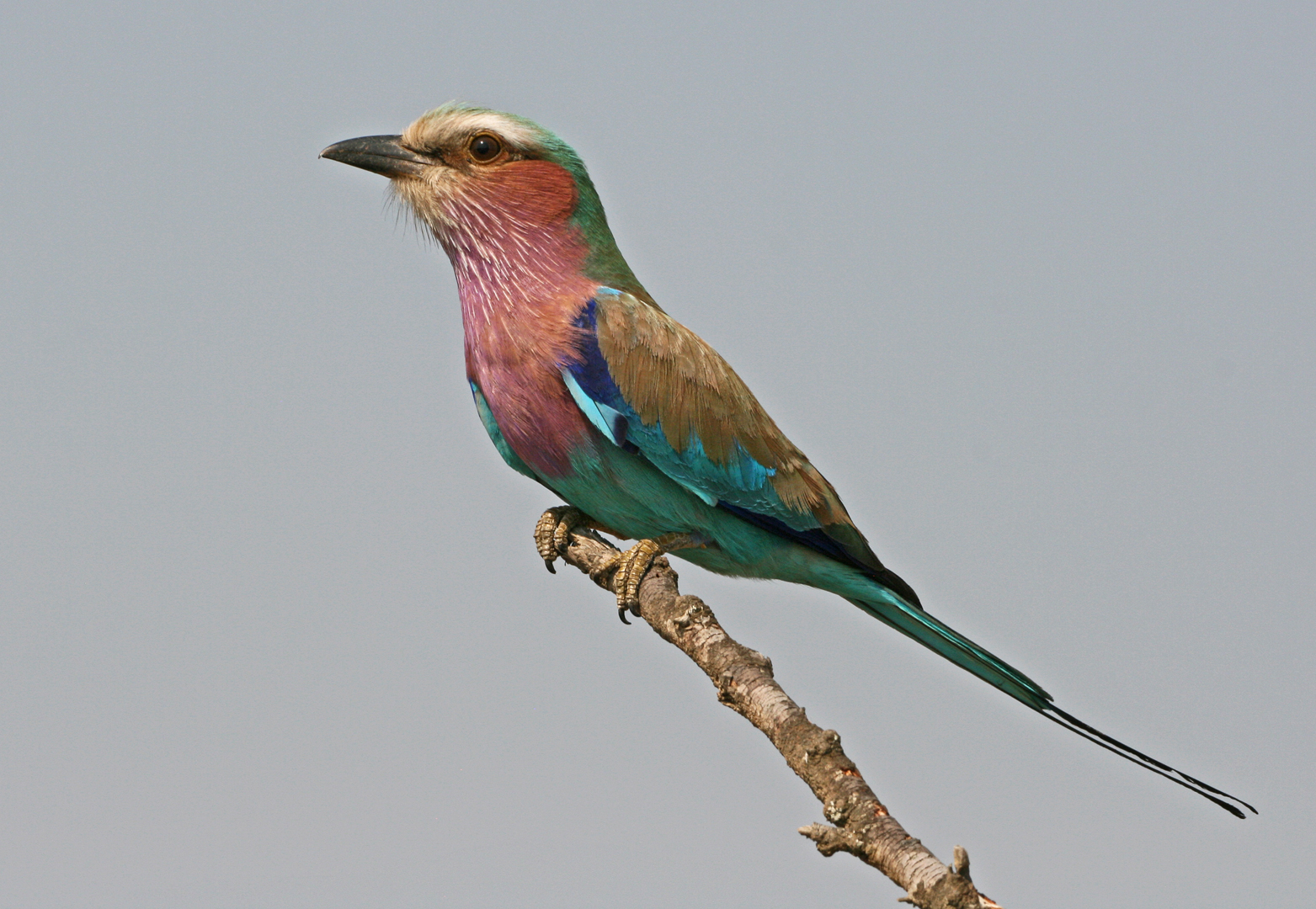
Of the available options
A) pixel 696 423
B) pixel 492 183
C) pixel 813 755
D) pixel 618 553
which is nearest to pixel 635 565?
pixel 618 553

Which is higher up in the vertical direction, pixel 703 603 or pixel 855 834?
pixel 703 603

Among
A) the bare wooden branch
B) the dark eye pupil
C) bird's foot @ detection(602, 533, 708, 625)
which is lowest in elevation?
the bare wooden branch

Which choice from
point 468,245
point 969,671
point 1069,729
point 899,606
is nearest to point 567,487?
point 468,245

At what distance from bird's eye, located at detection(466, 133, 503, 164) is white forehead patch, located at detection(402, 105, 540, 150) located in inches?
1.2

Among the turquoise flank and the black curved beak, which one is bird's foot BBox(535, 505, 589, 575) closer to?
the turquoise flank

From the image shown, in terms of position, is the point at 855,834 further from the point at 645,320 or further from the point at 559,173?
the point at 559,173

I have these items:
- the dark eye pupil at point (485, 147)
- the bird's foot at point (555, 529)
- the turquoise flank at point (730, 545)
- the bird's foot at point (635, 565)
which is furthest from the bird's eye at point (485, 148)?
the bird's foot at point (635, 565)

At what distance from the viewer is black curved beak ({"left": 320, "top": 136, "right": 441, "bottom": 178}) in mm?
4867

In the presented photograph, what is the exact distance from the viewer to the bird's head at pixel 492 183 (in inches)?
187

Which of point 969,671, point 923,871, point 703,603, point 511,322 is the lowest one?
point 923,871

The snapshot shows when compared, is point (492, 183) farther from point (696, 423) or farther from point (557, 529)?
point (557, 529)

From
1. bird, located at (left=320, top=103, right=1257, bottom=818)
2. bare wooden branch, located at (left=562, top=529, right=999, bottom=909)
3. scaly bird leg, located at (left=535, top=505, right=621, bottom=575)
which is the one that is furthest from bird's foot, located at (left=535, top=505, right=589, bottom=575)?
bare wooden branch, located at (left=562, top=529, right=999, bottom=909)

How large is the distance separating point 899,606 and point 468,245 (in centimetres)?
219

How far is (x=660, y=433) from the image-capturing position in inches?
179
